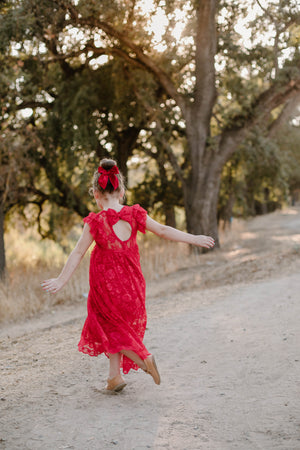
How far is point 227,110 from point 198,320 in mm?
8753

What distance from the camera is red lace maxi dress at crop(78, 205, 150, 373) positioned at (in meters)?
4.14

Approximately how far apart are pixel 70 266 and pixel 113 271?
1.07ft

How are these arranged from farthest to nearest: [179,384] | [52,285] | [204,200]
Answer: [204,200], [179,384], [52,285]

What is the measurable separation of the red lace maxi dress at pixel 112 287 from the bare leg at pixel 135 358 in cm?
12

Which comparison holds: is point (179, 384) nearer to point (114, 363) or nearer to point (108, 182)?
point (114, 363)

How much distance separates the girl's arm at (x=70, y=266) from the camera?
4008mm

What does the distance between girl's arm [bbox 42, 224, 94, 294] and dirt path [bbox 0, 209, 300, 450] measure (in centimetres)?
90

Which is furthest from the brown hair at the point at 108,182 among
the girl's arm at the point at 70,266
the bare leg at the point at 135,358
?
the bare leg at the point at 135,358

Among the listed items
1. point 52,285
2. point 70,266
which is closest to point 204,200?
point 70,266

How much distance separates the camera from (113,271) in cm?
417

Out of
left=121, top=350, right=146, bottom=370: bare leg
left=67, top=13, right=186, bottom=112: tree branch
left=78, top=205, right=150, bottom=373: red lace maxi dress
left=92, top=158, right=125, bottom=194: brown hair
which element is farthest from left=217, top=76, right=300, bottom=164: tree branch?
left=121, top=350, right=146, bottom=370: bare leg

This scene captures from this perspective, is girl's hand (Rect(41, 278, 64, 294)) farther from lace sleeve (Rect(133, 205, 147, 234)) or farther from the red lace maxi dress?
lace sleeve (Rect(133, 205, 147, 234))

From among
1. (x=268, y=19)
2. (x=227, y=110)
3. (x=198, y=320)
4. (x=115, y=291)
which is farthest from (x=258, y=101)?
(x=115, y=291)

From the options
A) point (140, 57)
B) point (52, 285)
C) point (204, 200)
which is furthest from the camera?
point (204, 200)
